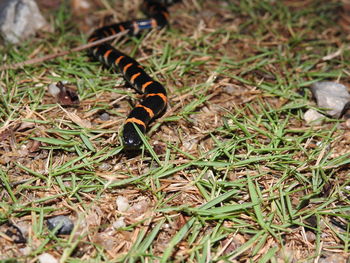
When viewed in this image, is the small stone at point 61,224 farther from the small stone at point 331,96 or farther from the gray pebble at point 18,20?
the gray pebble at point 18,20

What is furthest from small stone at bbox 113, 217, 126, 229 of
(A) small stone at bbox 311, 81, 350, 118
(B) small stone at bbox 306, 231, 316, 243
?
(A) small stone at bbox 311, 81, 350, 118

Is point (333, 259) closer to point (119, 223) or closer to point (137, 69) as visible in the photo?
point (119, 223)

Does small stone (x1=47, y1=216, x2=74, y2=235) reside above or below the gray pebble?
below

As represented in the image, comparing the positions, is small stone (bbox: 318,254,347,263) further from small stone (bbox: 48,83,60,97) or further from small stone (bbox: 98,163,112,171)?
small stone (bbox: 48,83,60,97)

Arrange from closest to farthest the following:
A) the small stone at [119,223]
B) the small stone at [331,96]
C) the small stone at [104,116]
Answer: the small stone at [119,223], the small stone at [104,116], the small stone at [331,96]

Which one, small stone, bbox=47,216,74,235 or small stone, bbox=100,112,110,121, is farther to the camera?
small stone, bbox=100,112,110,121

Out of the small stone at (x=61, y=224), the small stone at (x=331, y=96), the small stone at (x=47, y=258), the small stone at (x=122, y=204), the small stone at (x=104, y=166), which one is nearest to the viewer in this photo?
the small stone at (x=47, y=258)

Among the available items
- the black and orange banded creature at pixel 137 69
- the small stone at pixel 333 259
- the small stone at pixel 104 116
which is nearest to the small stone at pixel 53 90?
the small stone at pixel 104 116

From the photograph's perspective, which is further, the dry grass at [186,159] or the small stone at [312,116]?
the small stone at [312,116]
